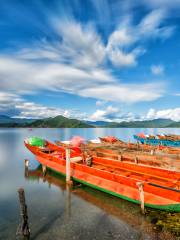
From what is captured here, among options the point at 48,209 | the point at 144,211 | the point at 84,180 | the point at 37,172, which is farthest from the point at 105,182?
the point at 37,172

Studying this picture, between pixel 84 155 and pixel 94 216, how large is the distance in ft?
30.9

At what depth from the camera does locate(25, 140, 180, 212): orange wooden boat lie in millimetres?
11094

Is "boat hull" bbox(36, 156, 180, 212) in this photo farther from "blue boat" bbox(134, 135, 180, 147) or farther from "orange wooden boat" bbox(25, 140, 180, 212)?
"blue boat" bbox(134, 135, 180, 147)

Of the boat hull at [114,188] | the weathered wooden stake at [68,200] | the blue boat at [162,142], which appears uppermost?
the blue boat at [162,142]

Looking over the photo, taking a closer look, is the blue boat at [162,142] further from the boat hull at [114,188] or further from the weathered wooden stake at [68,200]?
the weathered wooden stake at [68,200]

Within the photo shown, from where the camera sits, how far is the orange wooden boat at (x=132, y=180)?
11.1 meters

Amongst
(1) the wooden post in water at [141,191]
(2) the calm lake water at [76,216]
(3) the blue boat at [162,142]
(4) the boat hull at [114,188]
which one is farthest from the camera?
(3) the blue boat at [162,142]

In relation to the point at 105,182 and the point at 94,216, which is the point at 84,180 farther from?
the point at 94,216

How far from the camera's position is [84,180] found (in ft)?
52.6

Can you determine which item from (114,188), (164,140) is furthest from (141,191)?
(164,140)

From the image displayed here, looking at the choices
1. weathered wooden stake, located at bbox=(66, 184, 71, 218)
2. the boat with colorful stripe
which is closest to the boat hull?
weathered wooden stake, located at bbox=(66, 184, 71, 218)

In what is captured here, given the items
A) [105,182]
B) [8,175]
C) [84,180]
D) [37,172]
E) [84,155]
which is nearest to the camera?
[105,182]

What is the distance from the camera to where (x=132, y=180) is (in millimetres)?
12562

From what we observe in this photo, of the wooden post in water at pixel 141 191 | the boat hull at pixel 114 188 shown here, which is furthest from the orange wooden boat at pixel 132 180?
the wooden post in water at pixel 141 191
